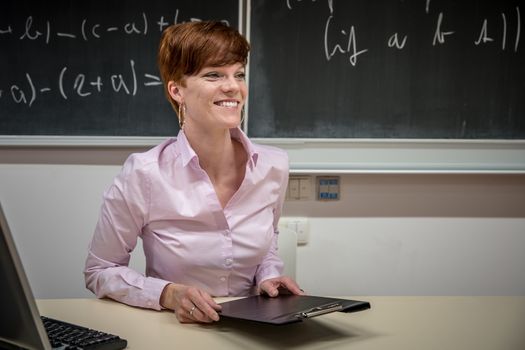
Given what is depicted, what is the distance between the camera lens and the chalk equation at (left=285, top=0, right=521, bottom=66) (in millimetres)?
2475

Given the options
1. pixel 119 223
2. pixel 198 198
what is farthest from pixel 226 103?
pixel 119 223

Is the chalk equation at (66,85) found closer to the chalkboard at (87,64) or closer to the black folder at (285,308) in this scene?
the chalkboard at (87,64)

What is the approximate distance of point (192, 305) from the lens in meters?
1.32

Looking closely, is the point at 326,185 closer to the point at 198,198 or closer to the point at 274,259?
the point at 274,259

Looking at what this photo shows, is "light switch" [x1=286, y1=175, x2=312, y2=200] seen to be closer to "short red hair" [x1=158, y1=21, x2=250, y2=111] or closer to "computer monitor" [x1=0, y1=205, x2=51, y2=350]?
"short red hair" [x1=158, y1=21, x2=250, y2=111]

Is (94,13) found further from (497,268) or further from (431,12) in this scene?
(497,268)

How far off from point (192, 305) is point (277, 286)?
0.91 feet

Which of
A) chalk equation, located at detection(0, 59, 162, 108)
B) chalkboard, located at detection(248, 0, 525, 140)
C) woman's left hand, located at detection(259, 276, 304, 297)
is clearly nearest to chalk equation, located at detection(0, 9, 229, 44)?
chalk equation, located at detection(0, 59, 162, 108)

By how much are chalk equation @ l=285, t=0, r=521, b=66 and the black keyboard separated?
1630 millimetres

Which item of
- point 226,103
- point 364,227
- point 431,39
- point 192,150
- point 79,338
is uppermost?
point 431,39

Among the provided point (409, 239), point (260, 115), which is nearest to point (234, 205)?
point (260, 115)

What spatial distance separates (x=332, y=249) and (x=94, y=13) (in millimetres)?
1365

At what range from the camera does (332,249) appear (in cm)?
260

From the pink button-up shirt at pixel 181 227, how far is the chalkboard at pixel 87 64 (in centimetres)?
79
